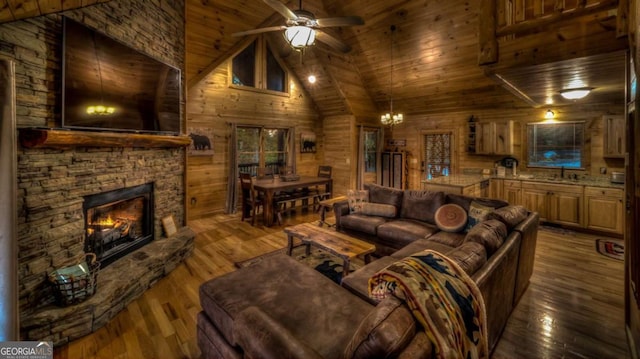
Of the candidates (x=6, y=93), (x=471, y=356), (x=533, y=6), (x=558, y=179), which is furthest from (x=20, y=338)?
(x=558, y=179)

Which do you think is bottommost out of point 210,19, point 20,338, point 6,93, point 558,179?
point 20,338

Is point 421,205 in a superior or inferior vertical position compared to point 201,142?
inferior

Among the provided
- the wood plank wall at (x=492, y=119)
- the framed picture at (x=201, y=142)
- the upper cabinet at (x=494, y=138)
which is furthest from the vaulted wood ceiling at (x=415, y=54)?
the framed picture at (x=201, y=142)

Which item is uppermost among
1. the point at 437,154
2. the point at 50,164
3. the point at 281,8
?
the point at 281,8

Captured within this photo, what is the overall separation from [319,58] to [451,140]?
3889 mm

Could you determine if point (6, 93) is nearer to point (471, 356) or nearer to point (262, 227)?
point (471, 356)

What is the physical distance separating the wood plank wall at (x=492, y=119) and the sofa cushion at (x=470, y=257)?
5198 mm

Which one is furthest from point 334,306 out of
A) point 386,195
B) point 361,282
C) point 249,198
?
point 249,198

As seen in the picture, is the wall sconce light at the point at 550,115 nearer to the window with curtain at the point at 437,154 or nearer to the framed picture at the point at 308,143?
the window with curtain at the point at 437,154

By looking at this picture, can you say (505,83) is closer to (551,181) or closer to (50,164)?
(551,181)

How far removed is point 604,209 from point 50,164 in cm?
731

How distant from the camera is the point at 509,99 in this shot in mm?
5973

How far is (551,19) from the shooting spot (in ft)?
8.27

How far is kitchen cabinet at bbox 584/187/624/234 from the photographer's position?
14.8ft
